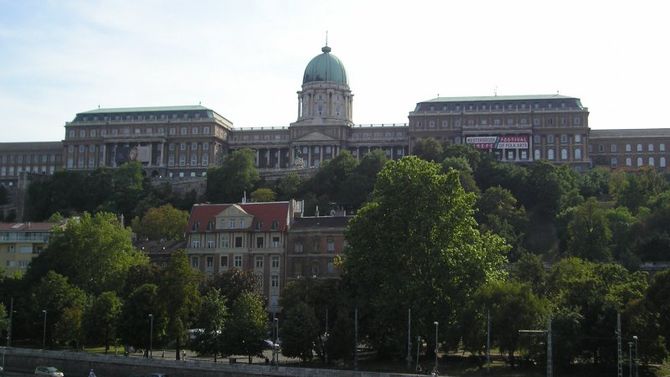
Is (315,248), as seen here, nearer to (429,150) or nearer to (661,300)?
(661,300)

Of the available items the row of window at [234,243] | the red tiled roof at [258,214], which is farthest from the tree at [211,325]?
the red tiled roof at [258,214]

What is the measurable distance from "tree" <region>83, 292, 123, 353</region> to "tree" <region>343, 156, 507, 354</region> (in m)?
20.6

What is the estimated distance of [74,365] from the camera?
7769cm

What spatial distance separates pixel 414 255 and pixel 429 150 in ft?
275

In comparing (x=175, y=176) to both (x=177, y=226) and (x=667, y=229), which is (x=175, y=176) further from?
(x=667, y=229)

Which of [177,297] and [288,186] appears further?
[288,186]

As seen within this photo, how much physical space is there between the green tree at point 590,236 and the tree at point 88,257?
4848 centimetres

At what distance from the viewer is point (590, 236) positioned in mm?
111688

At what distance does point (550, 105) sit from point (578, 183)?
3901cm

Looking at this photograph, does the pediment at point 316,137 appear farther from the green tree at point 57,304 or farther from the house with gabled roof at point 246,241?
the green tree at point 57,304

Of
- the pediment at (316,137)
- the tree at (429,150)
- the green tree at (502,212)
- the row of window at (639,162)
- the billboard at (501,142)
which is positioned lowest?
the green tree at (502,212)

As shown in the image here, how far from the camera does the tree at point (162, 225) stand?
134m

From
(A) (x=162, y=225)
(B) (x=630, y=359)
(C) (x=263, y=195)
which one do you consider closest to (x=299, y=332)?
(B) (x=630, y=359)

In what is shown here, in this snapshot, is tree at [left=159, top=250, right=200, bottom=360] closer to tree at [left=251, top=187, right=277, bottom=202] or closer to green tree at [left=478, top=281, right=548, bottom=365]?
green tree at [left=478, top=281, right=548, bottom=365]
